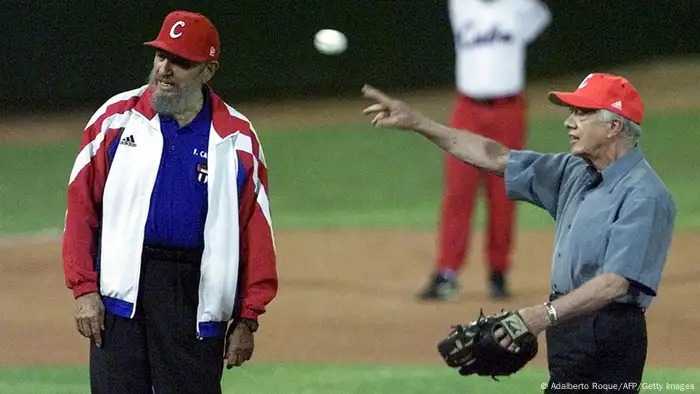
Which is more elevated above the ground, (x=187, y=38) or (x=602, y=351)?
(x=187, y=38)

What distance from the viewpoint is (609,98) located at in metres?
5.09

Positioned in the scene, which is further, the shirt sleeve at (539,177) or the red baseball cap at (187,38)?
the shirt sleeve at (539,177)

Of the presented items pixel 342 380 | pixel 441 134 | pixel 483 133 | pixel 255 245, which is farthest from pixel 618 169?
pixel 483 133

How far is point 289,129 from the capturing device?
63.3ft

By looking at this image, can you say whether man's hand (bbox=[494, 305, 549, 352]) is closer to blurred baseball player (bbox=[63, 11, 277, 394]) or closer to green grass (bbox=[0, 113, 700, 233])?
blurred baseball player (bbox=[63, 11, 277, 394])

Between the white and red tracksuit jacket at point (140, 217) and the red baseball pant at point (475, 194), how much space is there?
18.2 feet

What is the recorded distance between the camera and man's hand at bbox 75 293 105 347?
4922 millimetres

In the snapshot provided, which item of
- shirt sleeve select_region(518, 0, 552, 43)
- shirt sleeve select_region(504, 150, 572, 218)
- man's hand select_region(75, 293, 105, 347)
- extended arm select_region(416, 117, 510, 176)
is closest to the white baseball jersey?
shirt sleeve select_region(518, 0, 552, 43)

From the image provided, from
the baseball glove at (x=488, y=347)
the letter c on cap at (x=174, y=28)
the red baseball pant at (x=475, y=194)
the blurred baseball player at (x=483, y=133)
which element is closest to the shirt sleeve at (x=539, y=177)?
the baseball glove at (x=488, y=347)

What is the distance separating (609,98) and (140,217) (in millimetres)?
1833

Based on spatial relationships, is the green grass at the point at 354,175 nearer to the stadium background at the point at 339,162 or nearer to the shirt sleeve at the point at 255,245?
the stadium background at the point at 339,162

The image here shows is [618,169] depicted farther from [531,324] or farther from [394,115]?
[394,115]

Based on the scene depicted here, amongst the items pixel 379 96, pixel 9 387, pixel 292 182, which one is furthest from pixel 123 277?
pixel 292 182

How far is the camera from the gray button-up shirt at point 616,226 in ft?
15.8
